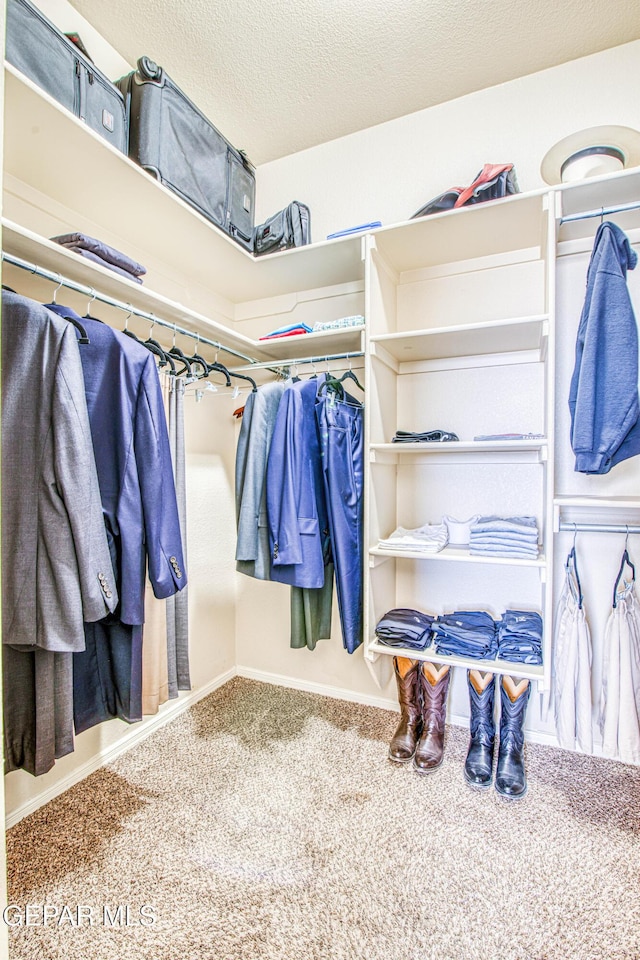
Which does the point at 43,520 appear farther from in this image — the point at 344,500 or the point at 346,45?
the point at 346,45

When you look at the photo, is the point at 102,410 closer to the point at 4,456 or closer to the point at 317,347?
the point at 4,456

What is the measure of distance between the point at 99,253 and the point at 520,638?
1.96 m

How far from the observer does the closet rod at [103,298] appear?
1.31m

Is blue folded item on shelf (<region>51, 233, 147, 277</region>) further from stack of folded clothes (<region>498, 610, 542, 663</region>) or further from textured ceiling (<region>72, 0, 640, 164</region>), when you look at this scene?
stack of folded clothes (<region>498, 610, 542, 663</region>)

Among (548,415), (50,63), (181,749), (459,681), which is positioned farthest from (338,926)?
(50,63)

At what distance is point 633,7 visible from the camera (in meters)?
1.74

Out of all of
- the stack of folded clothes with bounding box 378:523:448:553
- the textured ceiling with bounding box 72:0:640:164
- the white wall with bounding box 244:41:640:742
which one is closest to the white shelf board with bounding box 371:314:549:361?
the white wall with bounding box 244:41:640:742

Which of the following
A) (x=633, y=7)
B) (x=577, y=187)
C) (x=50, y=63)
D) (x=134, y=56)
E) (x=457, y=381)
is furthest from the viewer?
(x=457, y=381)

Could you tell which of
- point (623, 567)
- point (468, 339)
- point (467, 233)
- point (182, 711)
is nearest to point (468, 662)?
point (623, 567)

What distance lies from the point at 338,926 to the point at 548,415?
1.61m

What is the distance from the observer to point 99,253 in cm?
150

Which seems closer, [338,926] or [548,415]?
[338,926]

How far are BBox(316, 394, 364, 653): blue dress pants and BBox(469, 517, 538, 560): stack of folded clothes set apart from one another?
0.46m

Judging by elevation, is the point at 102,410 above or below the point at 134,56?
below
